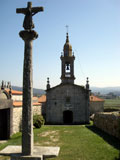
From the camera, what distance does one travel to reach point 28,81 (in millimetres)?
8633

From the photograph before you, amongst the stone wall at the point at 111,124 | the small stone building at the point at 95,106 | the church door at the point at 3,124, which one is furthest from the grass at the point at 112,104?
the church door at the point at 3,124

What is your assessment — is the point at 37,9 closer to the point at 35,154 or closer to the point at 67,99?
the point at 35,154

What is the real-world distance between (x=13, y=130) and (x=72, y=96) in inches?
548

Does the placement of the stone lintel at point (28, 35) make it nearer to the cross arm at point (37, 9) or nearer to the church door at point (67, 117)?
the cross arm at point (37, 9)

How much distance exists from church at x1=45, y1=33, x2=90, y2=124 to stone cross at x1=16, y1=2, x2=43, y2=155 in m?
20.6

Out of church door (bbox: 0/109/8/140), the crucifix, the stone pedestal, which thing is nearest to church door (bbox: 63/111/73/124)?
church door (bbox: 0/109/8/140)

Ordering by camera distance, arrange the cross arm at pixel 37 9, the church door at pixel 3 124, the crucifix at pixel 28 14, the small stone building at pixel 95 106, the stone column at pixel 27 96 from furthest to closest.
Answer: the small stone building at pixel 95 106 < the church door at pixel 3 124 < the crucifix at pixel 28 14 < the cross arm at pixel 37 9 < the stone column at pixel 27 96

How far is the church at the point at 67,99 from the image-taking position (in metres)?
29.1

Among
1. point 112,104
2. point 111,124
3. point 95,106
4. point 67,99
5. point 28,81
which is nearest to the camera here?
point 28,81

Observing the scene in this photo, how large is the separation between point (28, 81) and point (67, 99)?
840 inches

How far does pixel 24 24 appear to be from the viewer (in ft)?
29.1

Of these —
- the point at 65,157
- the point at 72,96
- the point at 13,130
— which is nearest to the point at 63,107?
the point at 72,96

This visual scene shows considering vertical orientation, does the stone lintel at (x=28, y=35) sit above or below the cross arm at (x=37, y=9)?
below

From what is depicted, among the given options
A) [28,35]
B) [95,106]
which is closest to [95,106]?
[95,106]
